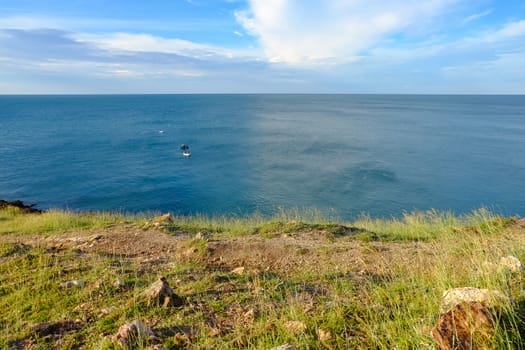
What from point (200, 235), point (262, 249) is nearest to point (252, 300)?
point (262, 249)

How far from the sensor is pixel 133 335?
4.04 metres

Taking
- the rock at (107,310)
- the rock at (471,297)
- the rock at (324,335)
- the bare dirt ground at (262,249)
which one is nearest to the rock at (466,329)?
the rock at (471,297)

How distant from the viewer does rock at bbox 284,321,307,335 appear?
400 cm

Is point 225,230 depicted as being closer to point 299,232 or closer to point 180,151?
point 299,232

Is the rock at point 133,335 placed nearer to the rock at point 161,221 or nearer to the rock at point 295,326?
the rock at point 295,326

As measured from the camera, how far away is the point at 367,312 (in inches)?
169

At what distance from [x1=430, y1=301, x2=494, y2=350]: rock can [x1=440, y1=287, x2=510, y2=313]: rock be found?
11.6 inches

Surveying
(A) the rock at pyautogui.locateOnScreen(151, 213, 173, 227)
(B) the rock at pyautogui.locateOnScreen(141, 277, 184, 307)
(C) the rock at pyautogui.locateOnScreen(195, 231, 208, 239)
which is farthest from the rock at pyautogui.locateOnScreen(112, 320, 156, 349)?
(A) the rock at pyautogui.locateOnScreen(151, 213, 173, 227)

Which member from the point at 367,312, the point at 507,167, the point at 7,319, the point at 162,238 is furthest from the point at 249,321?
the point at 507,167

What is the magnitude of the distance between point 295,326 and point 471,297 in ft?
7.19

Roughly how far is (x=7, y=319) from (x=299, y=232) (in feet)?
26.2

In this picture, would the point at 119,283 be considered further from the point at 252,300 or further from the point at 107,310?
the point at 252,300

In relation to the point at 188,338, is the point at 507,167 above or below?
below

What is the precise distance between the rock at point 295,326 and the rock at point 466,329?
5.13 feet
